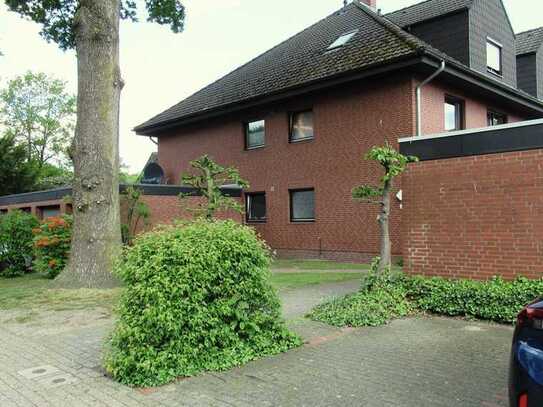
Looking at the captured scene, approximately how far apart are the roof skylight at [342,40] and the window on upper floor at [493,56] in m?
4.82

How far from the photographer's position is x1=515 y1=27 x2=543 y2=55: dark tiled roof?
21.2m

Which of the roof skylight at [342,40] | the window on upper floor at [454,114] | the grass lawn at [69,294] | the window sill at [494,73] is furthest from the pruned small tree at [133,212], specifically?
the window sill at [494,73]

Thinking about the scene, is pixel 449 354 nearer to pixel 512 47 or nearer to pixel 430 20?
pixel 430 20

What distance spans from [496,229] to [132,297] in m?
5.05

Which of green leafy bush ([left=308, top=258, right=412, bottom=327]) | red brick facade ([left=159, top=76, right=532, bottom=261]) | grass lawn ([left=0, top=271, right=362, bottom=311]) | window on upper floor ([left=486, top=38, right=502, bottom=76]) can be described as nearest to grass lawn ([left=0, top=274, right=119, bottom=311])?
grass lawn ([left=0, top=271, right=362, bottom=311])

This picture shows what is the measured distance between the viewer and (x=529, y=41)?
21.8 m

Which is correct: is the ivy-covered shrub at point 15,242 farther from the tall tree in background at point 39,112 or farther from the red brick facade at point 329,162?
the tall tree in background at point 39,112

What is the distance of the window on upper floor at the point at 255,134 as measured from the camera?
61.4 feet

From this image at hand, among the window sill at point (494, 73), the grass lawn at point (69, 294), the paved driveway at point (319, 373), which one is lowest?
the grass lawn at point (69, 294)

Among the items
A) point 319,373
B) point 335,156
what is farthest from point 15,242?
point 319,373

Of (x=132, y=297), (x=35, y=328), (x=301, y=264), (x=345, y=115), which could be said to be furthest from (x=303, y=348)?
(x=345, y=115)

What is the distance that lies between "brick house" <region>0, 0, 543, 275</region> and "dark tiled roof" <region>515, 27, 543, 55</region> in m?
0.23

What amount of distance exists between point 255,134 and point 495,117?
9002 mm

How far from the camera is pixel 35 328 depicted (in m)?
6.79
